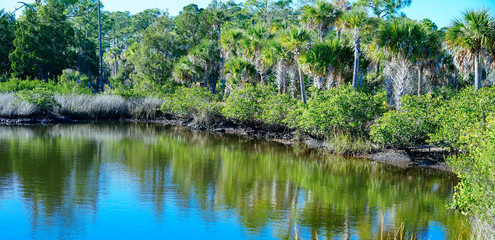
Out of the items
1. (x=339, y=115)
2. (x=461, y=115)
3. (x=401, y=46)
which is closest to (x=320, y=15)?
(x=401, y=46)

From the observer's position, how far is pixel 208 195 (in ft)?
39.3

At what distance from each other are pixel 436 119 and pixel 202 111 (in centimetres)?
1601

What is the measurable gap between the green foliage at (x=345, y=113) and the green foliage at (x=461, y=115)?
3435 mm

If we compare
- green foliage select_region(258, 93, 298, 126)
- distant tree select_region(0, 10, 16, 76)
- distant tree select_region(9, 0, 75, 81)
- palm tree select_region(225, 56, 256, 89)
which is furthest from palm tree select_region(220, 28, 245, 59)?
distant tree select_region(0, 10, 16, 76)

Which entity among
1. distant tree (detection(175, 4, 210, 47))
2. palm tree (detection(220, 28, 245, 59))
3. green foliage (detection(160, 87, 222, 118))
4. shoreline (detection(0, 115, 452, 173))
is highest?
distant tree (detection(175, 4, 210, 47))

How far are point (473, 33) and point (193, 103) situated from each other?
54.3 ft

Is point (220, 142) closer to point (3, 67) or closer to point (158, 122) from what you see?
point (158, 122)

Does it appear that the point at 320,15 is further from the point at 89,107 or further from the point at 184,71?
the point at 89,107

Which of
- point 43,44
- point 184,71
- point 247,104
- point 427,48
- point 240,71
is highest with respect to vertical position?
point 43,44

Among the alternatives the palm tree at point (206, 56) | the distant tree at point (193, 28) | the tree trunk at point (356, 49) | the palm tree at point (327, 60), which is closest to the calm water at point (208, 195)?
the tree trunk at point (356, 49)

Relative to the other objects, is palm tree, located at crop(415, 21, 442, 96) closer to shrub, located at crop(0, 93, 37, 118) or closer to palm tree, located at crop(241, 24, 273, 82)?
palm tree, located at crop(241, 24, 273, 82)

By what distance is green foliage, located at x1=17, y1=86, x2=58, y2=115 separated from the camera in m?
28.7

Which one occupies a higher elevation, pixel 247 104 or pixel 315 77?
pixel 315 77

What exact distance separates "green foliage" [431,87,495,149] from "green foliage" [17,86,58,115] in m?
23.2
